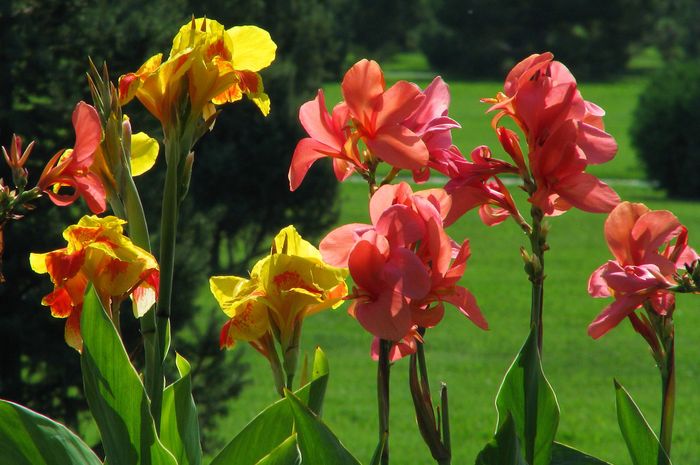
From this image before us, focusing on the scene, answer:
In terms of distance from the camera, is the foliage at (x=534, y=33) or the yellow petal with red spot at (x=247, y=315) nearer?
the yellow petal with red spot at (x=247, y=315)

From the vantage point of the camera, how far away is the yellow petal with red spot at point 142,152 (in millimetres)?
1163

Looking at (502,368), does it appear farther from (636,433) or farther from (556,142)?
(556,142)

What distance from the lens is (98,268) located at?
1.00 meters

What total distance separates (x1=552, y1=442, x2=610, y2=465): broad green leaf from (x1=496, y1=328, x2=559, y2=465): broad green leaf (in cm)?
6

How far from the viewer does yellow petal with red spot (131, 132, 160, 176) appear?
116 centimetres

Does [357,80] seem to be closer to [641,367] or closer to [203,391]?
[203,391]

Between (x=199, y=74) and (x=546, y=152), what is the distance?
0.31m

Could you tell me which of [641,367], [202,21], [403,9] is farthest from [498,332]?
[403,9]

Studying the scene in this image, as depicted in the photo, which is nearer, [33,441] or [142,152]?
[33,441]

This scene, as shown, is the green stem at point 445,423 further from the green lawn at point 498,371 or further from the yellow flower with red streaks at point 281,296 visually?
the green lawn at point 498,371

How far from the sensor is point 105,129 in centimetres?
98

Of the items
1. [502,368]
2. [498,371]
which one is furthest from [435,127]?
[502,368]

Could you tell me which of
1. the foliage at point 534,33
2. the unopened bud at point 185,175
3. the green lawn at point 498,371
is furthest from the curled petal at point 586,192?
the foliage at point 534,33

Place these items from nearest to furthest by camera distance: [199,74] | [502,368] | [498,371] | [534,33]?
[199,74], [498,371], [502,368], [534,33]
